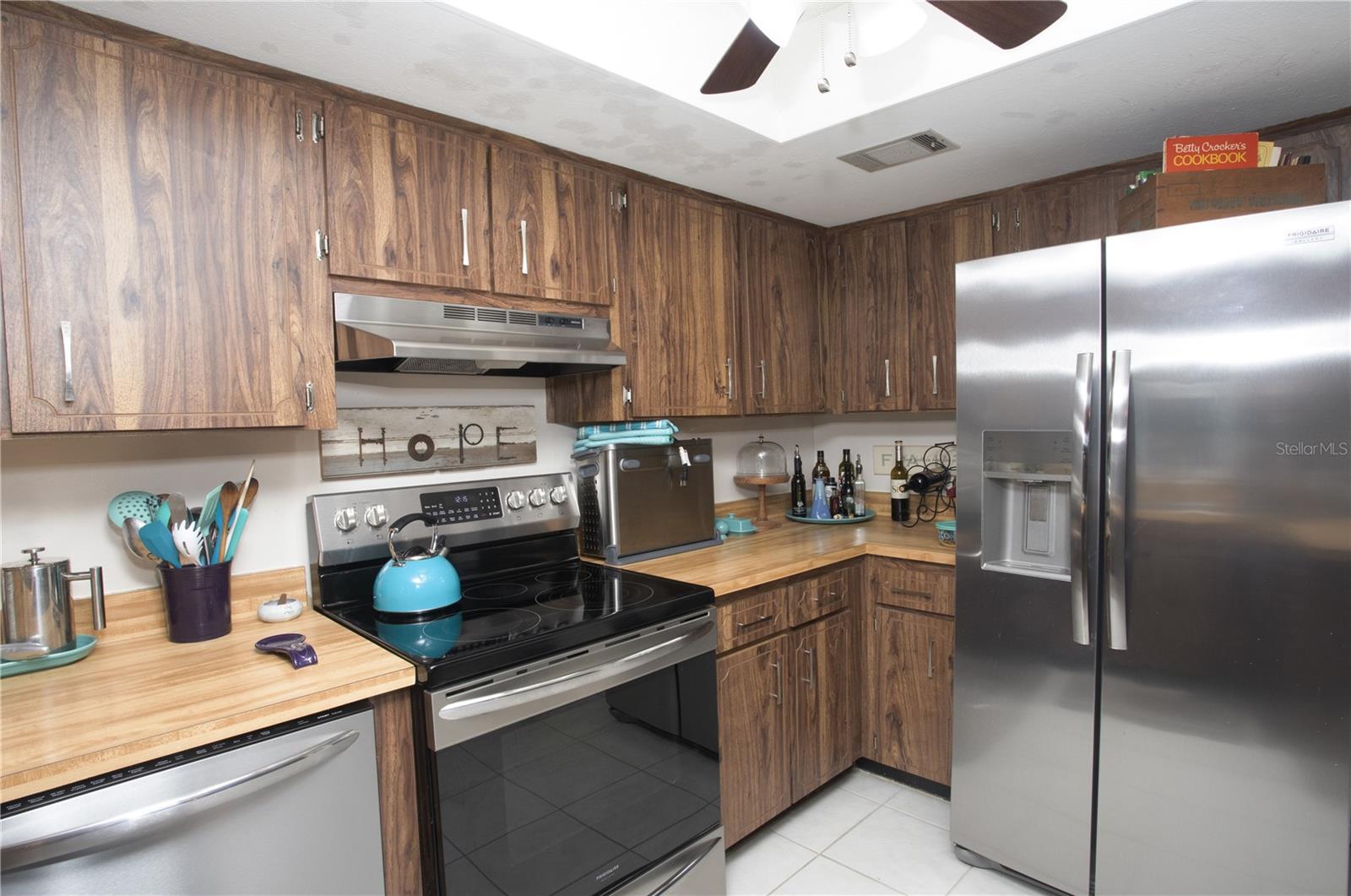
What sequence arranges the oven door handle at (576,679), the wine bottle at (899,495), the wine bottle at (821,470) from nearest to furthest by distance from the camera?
the oven door handle at (576,679) < the wine bottle at (899,495) < the wine bottle at (821,470)

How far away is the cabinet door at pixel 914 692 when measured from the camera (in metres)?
2.40

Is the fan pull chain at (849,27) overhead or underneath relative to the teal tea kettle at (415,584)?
overhead

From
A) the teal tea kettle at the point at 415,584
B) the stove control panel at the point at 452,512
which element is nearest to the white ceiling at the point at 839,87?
the stove control panel at the point at 452,512

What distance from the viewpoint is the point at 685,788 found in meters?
1.90

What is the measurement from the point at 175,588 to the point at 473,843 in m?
0.87

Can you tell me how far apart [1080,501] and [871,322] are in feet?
4.62

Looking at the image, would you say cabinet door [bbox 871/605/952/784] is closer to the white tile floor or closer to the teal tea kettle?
the white tile floor

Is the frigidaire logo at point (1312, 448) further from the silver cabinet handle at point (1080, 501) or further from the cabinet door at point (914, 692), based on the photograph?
the cabinet door at point (914, 692)

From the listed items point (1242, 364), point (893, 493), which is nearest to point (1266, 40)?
point (1242, 364)

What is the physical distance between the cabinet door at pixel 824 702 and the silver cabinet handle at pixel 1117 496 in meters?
0.87

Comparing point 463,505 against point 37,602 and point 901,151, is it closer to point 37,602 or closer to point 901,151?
point 37,602

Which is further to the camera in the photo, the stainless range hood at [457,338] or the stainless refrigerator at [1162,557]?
the stainless range hood at [457,338]

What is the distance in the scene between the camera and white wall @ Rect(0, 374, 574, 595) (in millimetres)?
1562

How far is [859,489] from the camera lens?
324 cm
